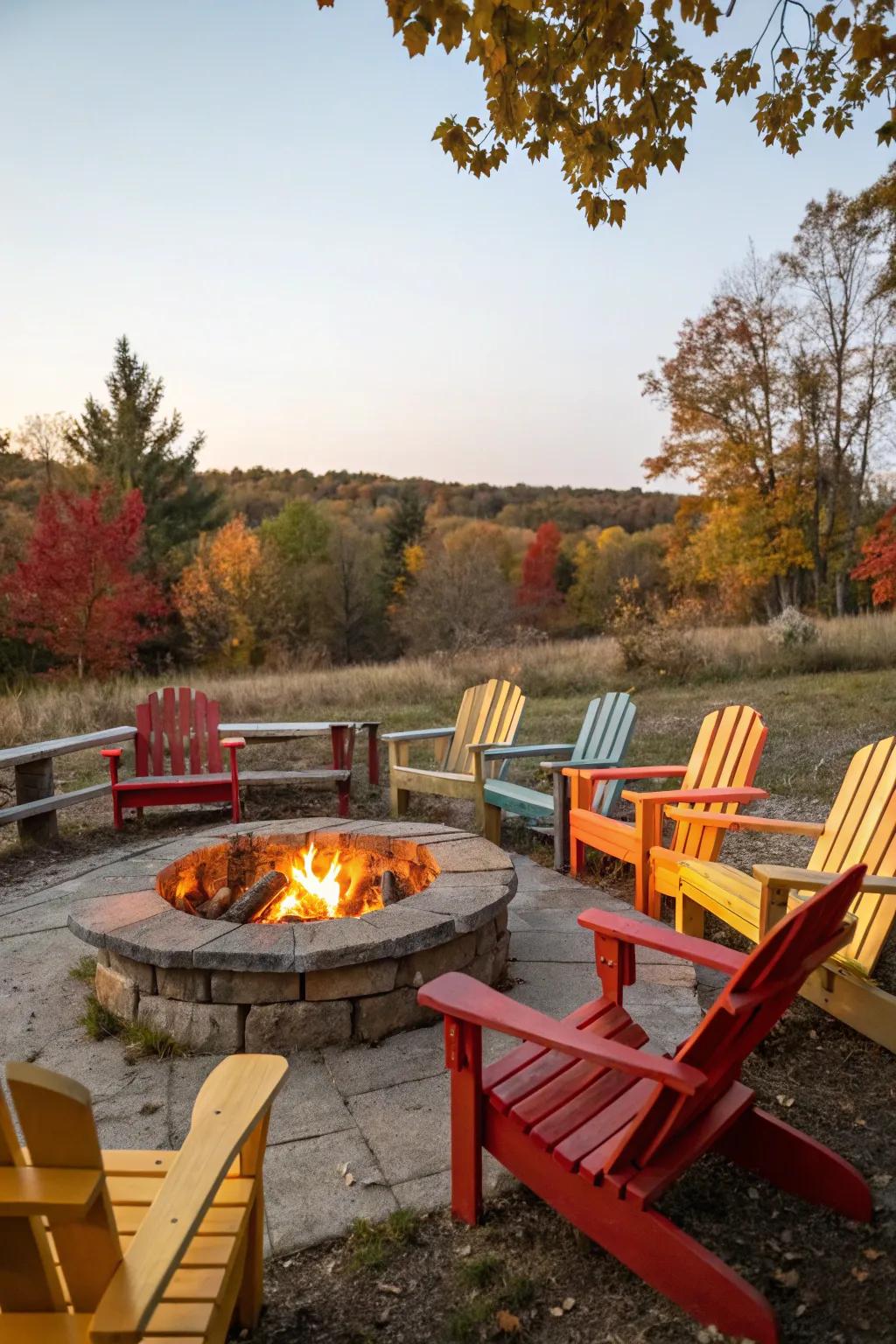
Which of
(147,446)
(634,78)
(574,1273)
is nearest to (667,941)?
(574,1273)

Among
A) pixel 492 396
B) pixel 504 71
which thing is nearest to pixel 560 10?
pixel 504 71

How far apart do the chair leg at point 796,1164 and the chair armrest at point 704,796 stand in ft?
5.45

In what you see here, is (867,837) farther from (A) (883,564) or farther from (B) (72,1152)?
(A) (883,564)

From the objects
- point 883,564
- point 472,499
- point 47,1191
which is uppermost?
point 472,499

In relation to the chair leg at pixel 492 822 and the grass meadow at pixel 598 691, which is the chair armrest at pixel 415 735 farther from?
the grass meadow at pixel 598 691

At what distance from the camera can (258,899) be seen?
10.8 ft

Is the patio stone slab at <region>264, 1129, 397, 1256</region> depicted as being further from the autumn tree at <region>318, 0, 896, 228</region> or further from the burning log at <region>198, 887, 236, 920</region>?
the autumn tree at <region>318, 0, 896, 228</region>

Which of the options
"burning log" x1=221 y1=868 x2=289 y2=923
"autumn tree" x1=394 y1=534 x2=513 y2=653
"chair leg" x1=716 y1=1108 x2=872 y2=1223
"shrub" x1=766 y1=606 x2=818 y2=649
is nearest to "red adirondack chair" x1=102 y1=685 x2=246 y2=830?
"burning log" x1=221 y1=868 x2=289 y2=923

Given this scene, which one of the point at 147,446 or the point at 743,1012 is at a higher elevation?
the point at 147,446

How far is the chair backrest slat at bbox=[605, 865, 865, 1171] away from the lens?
4.88ft

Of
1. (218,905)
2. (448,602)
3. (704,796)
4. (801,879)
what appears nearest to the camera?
(801,879)

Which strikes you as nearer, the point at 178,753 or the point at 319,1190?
the point at 319,1190

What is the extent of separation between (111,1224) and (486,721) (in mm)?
4580

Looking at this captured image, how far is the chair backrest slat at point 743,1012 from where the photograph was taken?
149 cm
